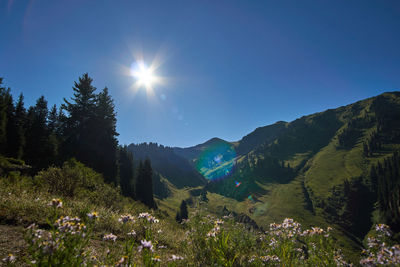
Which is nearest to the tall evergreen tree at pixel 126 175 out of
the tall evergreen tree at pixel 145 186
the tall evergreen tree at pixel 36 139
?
the tall evergreen tree at pixel 145 186

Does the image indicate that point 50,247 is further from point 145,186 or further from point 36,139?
point 145,186

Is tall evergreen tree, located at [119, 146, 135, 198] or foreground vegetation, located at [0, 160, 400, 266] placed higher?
tall evergreen tree, located at [119, 146, 135, 198]

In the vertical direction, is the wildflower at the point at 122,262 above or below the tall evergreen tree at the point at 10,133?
below

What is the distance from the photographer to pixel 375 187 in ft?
481

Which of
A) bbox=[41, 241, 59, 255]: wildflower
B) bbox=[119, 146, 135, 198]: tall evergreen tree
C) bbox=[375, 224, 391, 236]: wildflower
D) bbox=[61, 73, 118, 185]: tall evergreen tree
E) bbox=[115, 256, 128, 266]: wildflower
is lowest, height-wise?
bbox=[375, 224, 391, 236]: wildflower

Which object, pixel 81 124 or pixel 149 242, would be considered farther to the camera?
pixel 81 124

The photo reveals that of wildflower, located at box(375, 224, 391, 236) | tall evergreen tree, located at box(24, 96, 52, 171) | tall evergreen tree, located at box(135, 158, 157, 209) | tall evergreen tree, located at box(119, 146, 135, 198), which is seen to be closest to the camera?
wildflower, located at box(375, 224, 391, 236)

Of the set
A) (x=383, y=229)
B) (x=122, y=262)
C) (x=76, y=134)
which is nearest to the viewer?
(x=122, y=262)

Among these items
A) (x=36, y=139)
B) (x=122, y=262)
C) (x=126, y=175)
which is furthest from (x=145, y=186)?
(x=122, y=262)

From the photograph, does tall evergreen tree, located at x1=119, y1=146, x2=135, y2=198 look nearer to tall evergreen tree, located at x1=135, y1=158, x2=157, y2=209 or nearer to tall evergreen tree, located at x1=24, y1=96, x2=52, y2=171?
tall evergreen tree, located at x1=135, y1=158, x2=157, y2=209

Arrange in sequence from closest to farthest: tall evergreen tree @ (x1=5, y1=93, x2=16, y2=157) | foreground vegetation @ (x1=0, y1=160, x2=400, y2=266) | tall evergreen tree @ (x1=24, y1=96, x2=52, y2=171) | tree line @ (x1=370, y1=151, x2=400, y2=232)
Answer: foreground vegetation @ (x1=0, y1=160, x2=400, y2=266), tall evergreen tree @ (x1=5, y1=93, x2=16, y2=157), tall evergreen tree @ (x1=24, y1=96, x2=52, y2=171), tree line @ (x1=370, y1=151, x2=400, y2=232)

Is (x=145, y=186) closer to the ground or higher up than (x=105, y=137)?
closer to the ground

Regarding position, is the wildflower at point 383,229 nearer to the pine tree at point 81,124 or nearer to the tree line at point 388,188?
the pine tree at point 81,124

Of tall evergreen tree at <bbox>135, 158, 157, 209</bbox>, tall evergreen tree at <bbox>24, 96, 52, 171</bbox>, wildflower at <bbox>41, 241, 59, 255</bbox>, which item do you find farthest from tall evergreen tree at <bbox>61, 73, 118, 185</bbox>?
wildflower at <bbox>41, 241, 59, 255</bbox>
